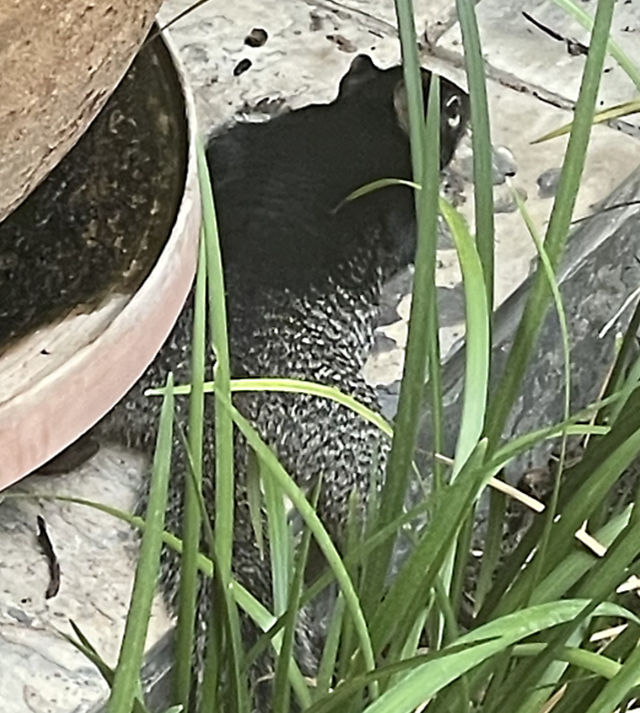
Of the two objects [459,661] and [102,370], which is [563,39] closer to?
[102,370]

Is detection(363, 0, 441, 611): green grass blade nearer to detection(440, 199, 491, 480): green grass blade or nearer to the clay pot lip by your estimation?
detection(440, 199, 491, 480): green grass blade

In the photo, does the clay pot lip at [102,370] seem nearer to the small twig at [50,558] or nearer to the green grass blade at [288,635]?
the small twig at [50,558]

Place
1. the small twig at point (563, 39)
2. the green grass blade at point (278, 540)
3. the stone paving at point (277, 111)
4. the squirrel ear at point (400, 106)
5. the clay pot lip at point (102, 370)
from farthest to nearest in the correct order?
the small twig at point (563, 39)
the squirrel ear at point (400, 106)
the stone paving at point (277, 111)
the clay pot lip at point (102, 370)
the green grass blade at point (278, 540)

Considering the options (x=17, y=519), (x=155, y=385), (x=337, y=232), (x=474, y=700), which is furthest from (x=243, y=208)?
(x=474, y=700)

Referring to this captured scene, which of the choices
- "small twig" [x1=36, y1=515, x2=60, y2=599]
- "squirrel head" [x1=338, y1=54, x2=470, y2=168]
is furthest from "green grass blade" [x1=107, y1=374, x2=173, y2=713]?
"squirrel head" [x1=338, y1=54, x2=470, y2=168]

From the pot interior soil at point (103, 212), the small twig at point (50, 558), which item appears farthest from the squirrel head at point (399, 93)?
the small twig at point (50, 558)

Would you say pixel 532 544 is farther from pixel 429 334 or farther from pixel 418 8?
pixel 418 8
